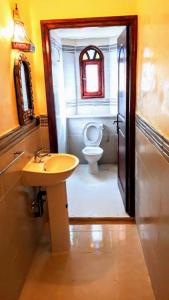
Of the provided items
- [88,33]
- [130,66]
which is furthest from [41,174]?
[88,33]

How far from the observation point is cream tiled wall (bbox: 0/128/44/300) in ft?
5.04

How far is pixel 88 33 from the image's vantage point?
3926 mm

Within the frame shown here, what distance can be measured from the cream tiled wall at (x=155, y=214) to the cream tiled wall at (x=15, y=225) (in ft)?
3.03

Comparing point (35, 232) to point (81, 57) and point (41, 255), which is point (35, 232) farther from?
point (81, 57)

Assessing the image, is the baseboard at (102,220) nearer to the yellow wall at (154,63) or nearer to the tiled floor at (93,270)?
the tiled floor at (93,270)

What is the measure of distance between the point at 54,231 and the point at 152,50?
1.61 metres

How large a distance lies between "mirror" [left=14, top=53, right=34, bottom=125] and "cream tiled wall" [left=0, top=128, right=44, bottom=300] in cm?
18

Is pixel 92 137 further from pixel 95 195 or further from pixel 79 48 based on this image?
pixel 79 48

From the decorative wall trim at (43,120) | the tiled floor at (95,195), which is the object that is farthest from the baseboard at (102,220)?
the decorative wall trim at (43,120)

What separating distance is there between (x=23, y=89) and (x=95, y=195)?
5.56ft

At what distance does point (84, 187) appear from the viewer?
3.50m

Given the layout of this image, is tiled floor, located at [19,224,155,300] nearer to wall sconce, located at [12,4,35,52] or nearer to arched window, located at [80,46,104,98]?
wall sconce, located at [12,4,35,52]

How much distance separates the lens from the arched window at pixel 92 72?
4.33 m

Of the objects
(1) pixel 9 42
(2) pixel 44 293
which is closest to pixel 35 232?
(2) pixel 44 293
